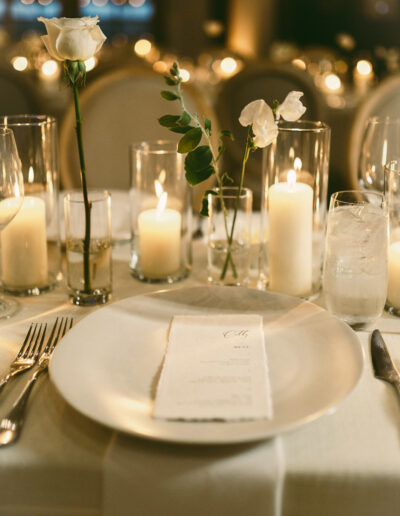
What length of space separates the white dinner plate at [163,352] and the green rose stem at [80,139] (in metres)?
0.12

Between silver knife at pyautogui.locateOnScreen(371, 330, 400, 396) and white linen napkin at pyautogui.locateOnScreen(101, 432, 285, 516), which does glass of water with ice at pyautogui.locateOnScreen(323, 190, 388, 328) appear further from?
white linen napkin at pyautogui.locateOnScreen(101, 432, 285, 516)

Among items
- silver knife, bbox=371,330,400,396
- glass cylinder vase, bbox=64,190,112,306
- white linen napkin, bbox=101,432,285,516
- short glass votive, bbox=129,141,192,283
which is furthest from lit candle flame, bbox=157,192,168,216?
white linen napkin, bbox=101,432,285,516

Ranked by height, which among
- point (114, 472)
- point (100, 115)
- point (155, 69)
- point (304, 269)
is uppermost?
point (155, 69)

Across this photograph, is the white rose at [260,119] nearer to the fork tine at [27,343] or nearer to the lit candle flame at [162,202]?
the lit candle flame at [162,202]

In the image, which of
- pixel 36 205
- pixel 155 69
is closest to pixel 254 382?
pixel 36 205

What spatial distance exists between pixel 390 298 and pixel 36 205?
56 centimetres

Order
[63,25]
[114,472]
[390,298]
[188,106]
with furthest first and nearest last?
[188,106], [390,298], [63,25], [114,472]

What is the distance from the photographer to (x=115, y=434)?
618 millimetres

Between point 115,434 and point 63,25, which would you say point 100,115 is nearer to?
point 63,25

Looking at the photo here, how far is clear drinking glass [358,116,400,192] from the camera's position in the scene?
1093mm

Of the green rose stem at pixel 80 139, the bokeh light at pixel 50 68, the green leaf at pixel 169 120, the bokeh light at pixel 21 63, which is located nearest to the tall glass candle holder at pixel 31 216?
the green rose stem at pixel 80 139

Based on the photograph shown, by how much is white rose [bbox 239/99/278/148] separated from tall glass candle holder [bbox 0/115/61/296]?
0.34m

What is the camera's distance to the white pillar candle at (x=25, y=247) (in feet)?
3.26

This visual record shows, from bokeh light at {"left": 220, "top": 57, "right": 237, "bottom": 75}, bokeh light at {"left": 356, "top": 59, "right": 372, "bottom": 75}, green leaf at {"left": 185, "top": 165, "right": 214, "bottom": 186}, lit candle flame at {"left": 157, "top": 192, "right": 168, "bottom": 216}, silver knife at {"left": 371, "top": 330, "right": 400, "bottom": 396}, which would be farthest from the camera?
bokeh light at {"left": 220, "top": 57, "right": 237, "bottom": 75}
